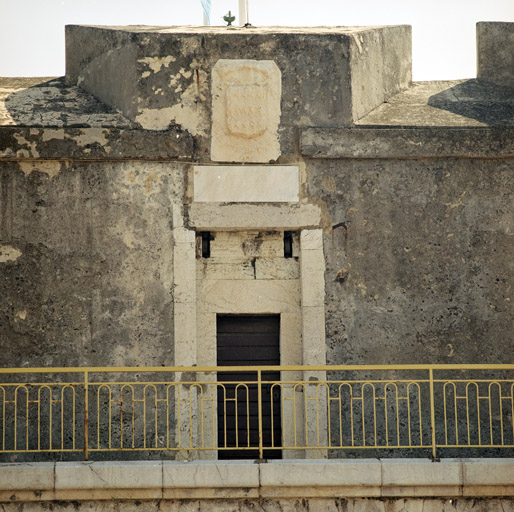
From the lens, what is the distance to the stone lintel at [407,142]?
12070 millimetres

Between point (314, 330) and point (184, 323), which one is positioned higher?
point (184, 323)

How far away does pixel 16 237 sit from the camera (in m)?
11.7

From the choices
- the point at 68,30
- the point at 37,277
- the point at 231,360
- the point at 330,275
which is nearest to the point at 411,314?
the point at 330,275

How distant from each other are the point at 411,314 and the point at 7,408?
178 inches

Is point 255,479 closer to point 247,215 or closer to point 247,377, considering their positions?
point 247,377

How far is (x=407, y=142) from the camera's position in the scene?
12141mm

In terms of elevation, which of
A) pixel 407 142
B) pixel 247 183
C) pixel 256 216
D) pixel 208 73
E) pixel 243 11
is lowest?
pixel 256 216

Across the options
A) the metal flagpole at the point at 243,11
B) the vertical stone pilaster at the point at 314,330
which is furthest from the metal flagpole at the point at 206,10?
the vertical stone pilaster at the point at 314,330

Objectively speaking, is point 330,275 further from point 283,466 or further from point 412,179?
point 283,466

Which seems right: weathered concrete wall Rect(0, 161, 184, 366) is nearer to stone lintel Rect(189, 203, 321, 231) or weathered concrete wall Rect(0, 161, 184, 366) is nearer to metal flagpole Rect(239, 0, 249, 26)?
stone lintel Rect(189, 203, 321, 231)

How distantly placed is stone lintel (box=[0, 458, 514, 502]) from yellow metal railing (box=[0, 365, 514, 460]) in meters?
1.07

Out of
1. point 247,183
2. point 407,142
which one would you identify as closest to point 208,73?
point 247,183

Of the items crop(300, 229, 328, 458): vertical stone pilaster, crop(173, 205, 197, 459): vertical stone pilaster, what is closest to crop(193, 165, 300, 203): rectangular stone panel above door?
crop(173, 205, 197, 459): vertical stone pilaster

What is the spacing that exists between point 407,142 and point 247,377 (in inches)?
126
